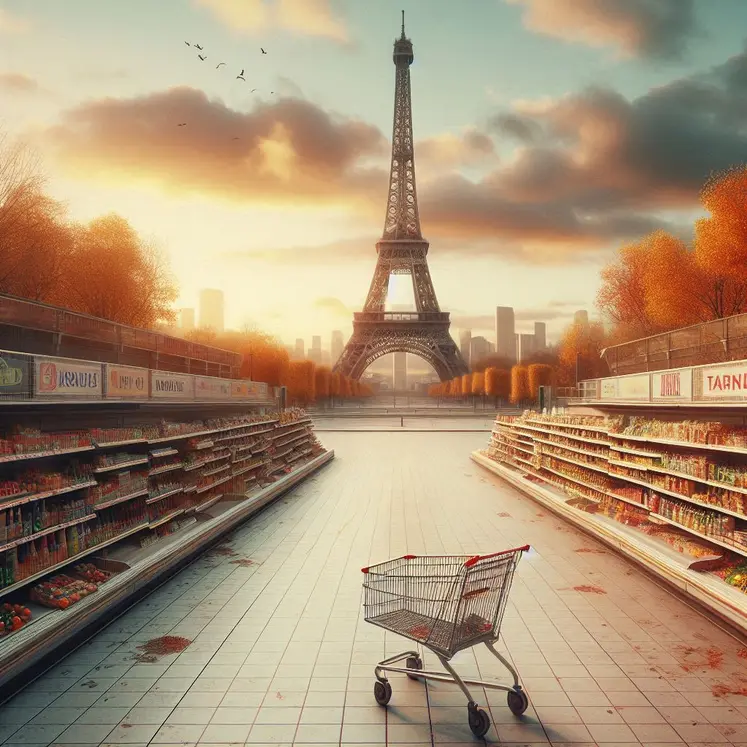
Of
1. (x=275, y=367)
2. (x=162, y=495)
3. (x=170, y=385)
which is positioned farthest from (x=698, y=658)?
(x=275, y=367)

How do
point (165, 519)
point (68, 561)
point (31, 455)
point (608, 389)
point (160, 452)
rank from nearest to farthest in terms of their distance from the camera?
1. point (31, 455)
2. point (68, 561)
3. point (165, 519)
4. point (160, 452)
5. point (608, 389)

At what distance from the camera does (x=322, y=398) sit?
56156mm

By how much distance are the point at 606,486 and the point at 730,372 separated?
400cm

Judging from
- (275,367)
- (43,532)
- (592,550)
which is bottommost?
(592,550)

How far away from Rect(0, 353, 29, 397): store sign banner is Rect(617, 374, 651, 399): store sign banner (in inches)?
268

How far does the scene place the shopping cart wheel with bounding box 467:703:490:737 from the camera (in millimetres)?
3605

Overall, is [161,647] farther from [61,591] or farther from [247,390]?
[247,390]

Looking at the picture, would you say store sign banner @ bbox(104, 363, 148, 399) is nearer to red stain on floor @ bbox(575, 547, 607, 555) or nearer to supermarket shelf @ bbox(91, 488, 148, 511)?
supermarket shelf @ bbox(91, 488, 148, 511)

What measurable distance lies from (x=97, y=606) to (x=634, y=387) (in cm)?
688

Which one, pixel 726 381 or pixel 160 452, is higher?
pixel 726 381

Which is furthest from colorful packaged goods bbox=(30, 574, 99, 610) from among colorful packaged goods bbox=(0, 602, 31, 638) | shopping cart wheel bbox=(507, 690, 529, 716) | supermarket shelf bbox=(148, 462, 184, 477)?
shopping cart wheel bbox=(507, 690, 529, 716)

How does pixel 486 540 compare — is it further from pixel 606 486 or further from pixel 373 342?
pixel 373 342

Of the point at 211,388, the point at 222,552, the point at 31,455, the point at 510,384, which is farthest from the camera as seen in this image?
the point at 510,384

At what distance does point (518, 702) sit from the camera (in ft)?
12.7
